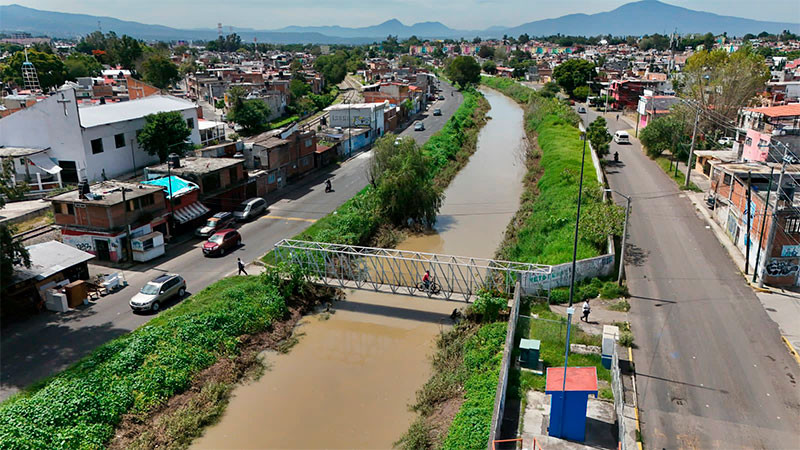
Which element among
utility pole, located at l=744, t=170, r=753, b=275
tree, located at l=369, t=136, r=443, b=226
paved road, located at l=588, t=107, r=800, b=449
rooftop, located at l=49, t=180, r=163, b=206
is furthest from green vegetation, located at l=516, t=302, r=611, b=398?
rooftop, located at l=49, t=180, r=163, b=206

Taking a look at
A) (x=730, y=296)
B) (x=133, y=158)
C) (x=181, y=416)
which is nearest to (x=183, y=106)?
(x=133, y=158)

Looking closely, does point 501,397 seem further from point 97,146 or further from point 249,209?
point 97,146

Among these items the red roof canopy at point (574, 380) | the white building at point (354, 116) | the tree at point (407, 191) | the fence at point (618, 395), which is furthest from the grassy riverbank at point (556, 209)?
the white building at point (354, 116)

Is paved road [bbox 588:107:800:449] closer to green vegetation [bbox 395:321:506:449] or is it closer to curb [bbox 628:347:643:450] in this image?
curb [bbox 628:347:643:450]

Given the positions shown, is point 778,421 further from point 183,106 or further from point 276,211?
point 183,106

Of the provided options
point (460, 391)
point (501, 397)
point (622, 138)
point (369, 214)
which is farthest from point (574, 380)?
point (622, 138)

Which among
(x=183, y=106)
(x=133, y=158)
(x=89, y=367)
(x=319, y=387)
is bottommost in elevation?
(x=319, y=387)
